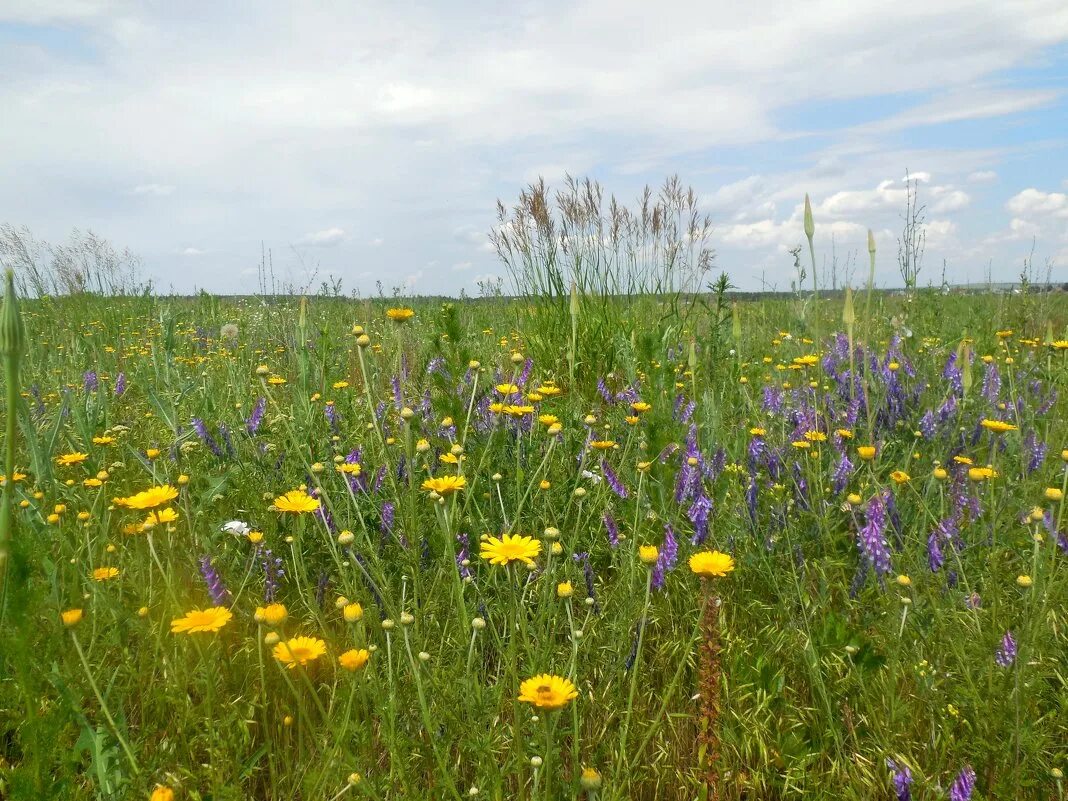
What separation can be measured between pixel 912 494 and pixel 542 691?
1409 mm

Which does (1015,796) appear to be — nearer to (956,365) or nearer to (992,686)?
(992,686)

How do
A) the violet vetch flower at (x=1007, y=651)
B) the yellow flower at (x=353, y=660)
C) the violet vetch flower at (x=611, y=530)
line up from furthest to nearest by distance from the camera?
the violet vetch flower at (x=611, y=530) → the violet vetch flower at (x=1007, y=651) → the yellow flower at (x=353, y=660)

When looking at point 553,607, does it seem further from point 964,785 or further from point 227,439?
point 227,439

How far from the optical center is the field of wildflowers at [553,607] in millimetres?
1114

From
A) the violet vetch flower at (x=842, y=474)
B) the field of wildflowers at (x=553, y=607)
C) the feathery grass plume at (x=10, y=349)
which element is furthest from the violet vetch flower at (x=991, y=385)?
the feathery grass plume at (x=10, y=349)

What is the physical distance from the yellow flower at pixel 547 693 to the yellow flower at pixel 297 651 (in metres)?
0.35

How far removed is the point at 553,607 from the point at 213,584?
0.76 meters

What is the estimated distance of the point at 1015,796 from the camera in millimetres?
1099

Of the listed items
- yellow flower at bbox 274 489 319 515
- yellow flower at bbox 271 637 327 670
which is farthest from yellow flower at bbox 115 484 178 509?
yellow flower at bbox 271 637 327 670

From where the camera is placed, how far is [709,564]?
1.05m

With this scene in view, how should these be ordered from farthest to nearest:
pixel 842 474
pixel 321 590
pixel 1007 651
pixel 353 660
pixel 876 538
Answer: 1. pixel 842 474
2. pixel 321 590
3. pixel 876 538
4. pixel 1007 651
5. pixel 353 660

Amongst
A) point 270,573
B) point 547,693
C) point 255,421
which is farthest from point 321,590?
point 547,693

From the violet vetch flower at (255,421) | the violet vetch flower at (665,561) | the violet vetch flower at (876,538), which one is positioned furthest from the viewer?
the violet vetch flower at (255,421)

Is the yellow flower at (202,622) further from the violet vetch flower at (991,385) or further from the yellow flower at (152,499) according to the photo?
the violet vetch flower at (991,385)
